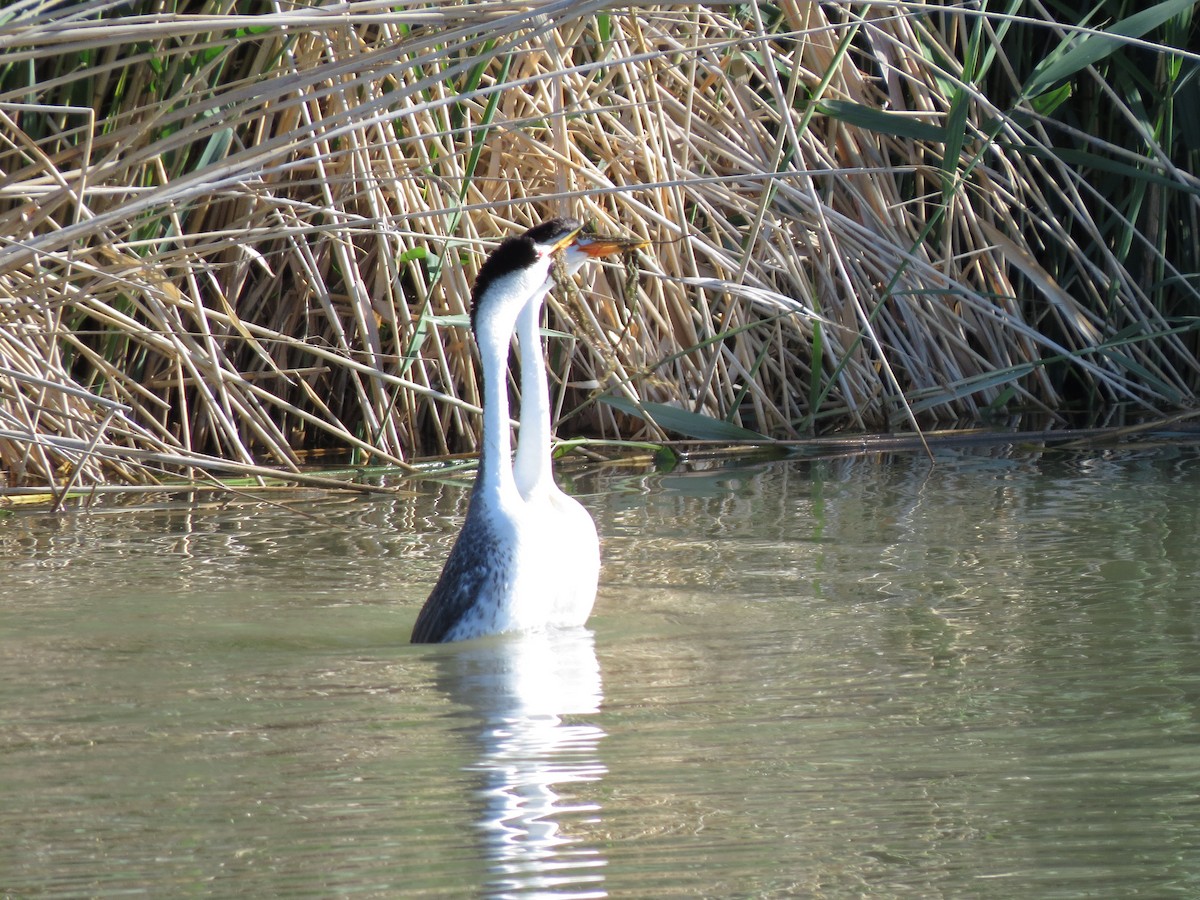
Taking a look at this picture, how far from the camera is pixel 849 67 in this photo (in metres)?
6.62

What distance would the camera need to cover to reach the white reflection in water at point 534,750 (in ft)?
7.02

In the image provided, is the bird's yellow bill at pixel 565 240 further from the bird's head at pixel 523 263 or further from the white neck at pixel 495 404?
the white neck at pixel 495 404

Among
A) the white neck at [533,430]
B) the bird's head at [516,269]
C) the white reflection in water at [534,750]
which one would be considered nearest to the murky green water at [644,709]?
the white reflection in water at [534,750]

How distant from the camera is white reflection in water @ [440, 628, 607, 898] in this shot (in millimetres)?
2139

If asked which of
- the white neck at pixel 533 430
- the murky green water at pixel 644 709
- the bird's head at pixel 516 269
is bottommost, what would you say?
the murky green water at pixel 644 709

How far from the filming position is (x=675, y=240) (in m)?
5.64

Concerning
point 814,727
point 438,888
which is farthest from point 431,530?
point 438,888

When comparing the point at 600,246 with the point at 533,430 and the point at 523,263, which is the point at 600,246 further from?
the point at 533,430

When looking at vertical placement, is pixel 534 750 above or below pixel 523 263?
below

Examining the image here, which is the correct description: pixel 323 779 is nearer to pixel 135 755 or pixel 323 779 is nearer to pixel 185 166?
pixel 135 755

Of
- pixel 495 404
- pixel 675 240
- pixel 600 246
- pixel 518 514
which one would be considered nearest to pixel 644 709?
pixel 518 514

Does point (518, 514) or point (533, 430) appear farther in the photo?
point (533, 430)

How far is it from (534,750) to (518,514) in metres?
1.28

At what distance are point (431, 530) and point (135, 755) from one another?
241 cm
